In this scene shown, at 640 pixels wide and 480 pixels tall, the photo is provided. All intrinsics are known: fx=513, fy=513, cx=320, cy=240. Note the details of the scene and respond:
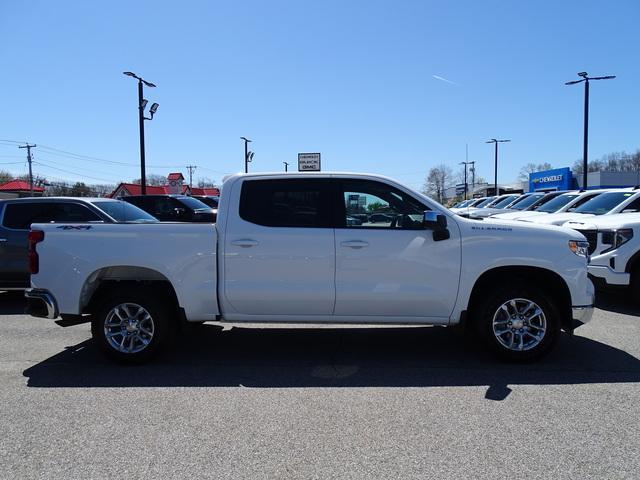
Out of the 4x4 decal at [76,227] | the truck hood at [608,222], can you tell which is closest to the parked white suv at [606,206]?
the truck hood at [608,222]

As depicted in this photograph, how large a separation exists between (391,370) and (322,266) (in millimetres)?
1258

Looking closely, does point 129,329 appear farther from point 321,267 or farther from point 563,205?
point 563,205

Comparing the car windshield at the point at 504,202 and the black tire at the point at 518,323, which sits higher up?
the car windshield at the point at 504,202

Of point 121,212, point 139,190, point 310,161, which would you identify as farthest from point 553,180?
point 121,212

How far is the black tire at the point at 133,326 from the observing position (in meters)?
5.28

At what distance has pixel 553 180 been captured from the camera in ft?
183

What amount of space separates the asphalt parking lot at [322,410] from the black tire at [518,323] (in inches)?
7.0

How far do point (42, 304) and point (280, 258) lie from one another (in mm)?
2536

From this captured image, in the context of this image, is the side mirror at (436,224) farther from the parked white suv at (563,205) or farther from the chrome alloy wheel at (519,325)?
the parked white suv at (563,205)

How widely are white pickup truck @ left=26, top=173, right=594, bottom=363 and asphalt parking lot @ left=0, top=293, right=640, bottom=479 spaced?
0.50 meters

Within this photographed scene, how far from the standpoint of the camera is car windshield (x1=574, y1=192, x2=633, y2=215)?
10602 mm

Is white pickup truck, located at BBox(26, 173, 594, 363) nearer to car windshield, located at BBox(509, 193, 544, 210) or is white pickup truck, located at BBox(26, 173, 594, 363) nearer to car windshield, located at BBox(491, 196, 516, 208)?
car windshield, located at BBox(509, 193, 544, 210)

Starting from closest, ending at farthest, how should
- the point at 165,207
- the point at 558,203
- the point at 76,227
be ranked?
the point at 76,227, the point at 558,203, the point at 165,207

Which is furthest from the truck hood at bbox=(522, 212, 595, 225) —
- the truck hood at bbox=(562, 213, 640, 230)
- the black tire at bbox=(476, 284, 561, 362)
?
the black tire at bbox=(476, 284, 561, 362)
